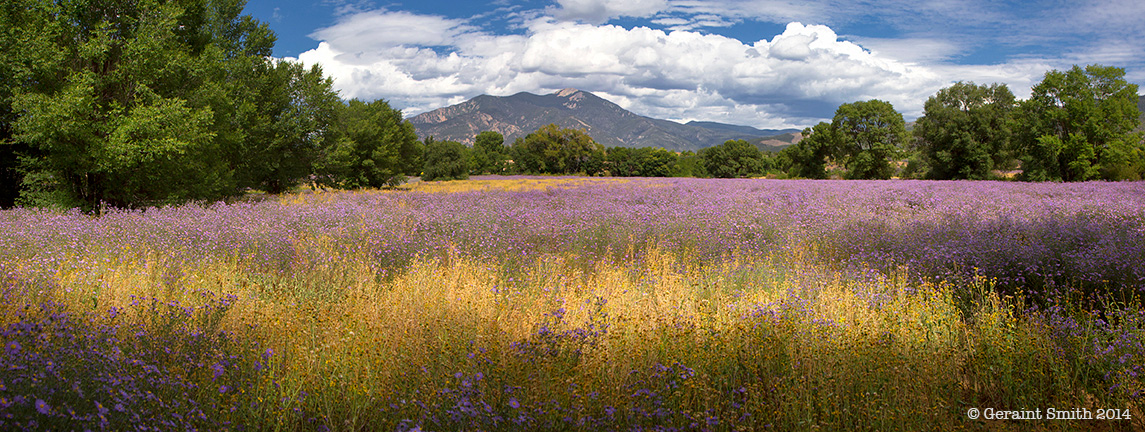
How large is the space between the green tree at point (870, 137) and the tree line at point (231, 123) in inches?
6.4

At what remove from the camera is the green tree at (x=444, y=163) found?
223 ft

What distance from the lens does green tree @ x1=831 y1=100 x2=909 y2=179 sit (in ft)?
181

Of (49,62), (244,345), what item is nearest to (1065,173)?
(244,345)

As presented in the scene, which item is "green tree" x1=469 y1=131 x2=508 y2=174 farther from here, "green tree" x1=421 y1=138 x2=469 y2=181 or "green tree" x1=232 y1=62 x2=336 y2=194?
"green tree" x1=232 y1=62 x2=336 y2=194

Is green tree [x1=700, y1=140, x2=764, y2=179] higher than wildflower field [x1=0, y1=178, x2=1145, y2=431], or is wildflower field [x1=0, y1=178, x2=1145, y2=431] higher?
green tree [x1=700, y1=140, x2=764, y2=179]

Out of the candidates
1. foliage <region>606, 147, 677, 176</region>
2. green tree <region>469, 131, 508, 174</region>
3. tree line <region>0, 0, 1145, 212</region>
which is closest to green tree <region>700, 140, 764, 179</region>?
foliage <region>606, 147, 677, 176</region>

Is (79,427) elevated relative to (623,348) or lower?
elevated

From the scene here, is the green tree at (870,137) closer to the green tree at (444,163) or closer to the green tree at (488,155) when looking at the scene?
the green tree at (444,163)

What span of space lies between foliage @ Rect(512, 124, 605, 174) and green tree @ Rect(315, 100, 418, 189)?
49.8 metres

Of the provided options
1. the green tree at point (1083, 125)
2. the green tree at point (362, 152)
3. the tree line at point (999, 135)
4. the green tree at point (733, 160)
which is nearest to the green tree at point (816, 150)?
the tree line at point (999, 135)

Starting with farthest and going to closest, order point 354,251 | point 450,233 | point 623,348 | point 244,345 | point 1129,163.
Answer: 1. point 1129,163
2. point 450,233
3. point 354,251
4. point 623,348
5. point 244,345

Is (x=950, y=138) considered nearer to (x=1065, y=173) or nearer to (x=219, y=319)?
(x=1065, y=173)

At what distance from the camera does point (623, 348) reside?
4.31 metres

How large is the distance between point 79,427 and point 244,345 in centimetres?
134
